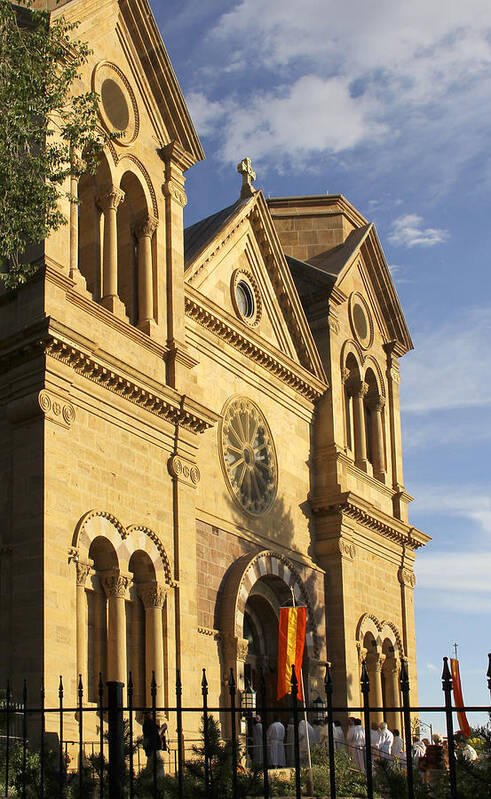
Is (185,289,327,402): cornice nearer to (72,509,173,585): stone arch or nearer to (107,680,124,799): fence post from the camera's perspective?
(72,509,173,585): stone arch

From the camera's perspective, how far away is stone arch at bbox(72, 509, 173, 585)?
21.3 meters

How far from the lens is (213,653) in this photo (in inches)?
991

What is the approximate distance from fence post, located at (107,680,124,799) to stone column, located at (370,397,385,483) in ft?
85.6

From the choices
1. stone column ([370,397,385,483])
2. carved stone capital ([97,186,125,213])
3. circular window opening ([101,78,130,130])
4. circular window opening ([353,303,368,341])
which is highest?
circular window opening ([101,78,130,130])

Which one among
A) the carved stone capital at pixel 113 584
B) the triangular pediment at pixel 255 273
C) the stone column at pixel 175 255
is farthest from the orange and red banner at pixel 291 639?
the triangular pediment at pixel 255 273

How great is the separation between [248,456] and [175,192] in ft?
23.5

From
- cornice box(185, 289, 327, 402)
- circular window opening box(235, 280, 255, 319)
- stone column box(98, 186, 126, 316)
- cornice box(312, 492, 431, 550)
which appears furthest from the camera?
cornice box(312, 492, 431, 550)

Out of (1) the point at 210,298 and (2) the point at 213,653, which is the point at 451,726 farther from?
(1) the point at 210,298

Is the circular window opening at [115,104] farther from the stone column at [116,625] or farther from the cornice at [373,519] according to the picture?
the cornice at [373,519]

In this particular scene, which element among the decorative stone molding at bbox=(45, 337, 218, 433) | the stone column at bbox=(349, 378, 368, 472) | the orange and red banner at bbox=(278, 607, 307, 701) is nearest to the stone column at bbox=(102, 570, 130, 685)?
the orange and red banner at bbox=(278, 607, 307, 701)

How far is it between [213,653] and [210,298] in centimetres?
945

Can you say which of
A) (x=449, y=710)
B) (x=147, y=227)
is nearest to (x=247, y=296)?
(x=147, y=227)

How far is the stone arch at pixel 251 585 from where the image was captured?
84.5ft

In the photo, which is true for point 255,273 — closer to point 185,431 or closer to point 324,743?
point 185,431
